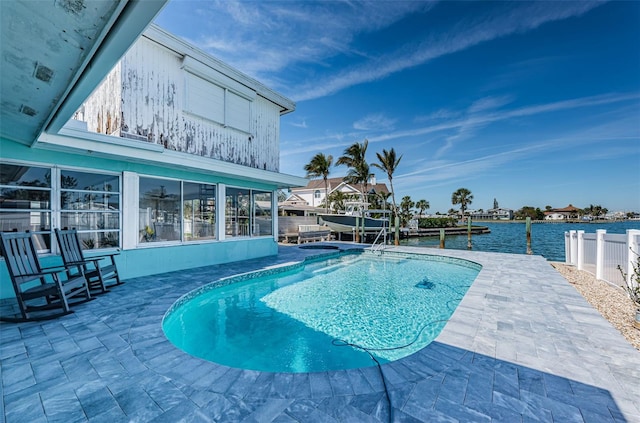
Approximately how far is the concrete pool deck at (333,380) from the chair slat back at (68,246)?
1.41 metres

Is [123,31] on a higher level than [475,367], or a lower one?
higher

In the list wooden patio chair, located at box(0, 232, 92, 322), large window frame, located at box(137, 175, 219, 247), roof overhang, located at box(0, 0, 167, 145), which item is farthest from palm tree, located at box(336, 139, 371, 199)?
roof overhang, located at box(0, 0, 167, 145)

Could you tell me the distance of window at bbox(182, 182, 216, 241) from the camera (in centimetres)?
805

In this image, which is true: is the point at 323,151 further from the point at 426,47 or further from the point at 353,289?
the point at 353,289

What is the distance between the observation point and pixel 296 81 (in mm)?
13570

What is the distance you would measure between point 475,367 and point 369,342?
1734 mm

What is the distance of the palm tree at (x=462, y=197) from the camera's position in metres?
54.5

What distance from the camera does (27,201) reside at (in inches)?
214

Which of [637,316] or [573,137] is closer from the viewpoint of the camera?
[637,316]

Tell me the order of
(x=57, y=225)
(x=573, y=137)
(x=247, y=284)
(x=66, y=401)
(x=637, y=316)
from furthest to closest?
(x=573, y=137) → (x=247, y=284) → (x=57, y=225) → (x=637, y=316) → (x=66, y=401)

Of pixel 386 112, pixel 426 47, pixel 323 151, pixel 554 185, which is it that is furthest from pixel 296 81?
pixel 554 185

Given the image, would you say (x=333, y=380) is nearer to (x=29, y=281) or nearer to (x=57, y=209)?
(x=29, y=281)

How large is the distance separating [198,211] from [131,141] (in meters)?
2.96

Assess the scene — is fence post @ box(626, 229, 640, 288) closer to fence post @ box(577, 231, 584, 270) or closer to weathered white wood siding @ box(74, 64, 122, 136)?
fence post @ box(577, 231, 584, 270)
